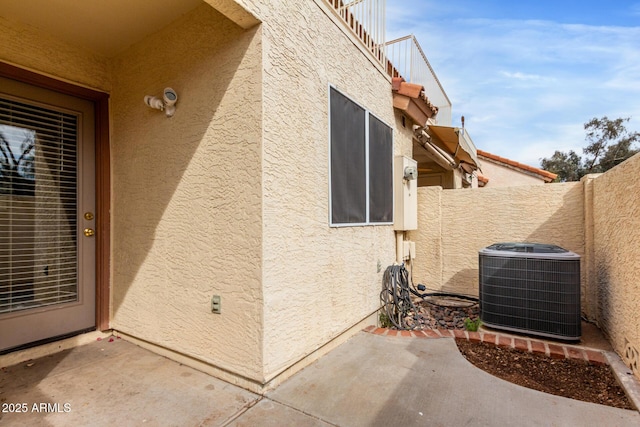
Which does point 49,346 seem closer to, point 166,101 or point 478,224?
point 166,101

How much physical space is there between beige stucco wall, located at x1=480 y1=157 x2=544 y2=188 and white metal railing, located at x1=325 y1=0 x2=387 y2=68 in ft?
46.7

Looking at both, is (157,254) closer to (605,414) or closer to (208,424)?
(208,424)

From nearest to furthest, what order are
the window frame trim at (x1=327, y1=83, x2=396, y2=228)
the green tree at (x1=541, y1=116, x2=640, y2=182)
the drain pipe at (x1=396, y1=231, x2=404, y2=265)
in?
the window frame trim at (x1=327, y1=83, x2=396, y2=228)
the drain pipe at (x1=396, y1=231, x2=404, y2=265)
the green tree at (x1=541, y1=116, x2=640, y2=182)

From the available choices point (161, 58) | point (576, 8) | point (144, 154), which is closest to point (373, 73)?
point (161, 58)

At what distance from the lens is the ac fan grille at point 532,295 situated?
421 centimetres

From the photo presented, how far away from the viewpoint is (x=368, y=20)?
18.6 feet

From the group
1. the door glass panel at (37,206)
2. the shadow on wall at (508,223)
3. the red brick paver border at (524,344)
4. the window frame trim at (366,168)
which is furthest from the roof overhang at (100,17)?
the shadow on wall at (508,223)

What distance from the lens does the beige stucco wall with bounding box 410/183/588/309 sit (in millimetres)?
5828

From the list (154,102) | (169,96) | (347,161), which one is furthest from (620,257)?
(154,102)

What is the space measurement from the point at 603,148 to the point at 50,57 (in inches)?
1468

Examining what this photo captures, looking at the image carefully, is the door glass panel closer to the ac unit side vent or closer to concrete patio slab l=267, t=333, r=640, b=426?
concrete patio slab l=267, t=333, r=640, b=426

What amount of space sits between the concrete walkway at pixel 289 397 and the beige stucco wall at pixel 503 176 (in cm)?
1648

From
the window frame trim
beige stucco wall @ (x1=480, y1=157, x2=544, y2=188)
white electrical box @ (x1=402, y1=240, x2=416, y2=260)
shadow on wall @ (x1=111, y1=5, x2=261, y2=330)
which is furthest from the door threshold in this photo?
beige stucco wall @ (x1=480, y1=157, x2=544, y2=188)

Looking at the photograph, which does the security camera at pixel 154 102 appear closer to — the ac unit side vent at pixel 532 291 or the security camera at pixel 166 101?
the security camera at pixel 166 101
